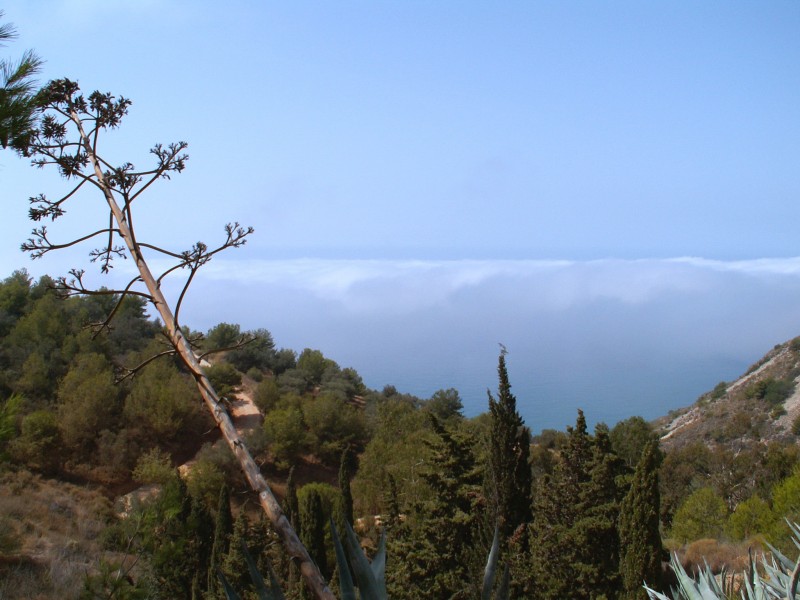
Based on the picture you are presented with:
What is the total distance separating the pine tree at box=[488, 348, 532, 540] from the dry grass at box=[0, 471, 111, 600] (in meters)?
9.29

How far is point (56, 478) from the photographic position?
28.4m

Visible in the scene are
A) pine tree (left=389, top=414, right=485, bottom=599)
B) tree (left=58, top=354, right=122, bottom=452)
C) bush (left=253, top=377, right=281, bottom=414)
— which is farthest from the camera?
bush (left=253, top=377, right=281, bottom=414)

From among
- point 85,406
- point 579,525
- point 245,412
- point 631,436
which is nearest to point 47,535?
point 85,406

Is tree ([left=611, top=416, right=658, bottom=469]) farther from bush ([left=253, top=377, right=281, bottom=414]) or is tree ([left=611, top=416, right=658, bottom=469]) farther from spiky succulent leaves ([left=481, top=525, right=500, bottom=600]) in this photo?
spiky succulent leaves ([left=481, top=525, right=500, bottom=600])

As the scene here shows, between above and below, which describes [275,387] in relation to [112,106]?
below

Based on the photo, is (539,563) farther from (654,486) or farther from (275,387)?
(275,387)

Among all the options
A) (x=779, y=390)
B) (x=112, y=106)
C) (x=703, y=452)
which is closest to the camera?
(x=112, y=106)

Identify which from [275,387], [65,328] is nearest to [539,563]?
[275,387]

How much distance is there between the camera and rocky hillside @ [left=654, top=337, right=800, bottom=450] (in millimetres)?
38594

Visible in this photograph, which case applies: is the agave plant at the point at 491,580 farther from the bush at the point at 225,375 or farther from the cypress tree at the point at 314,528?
the bush at the point at 225,375

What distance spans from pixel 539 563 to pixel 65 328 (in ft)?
105

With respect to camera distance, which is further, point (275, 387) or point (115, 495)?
point (275, 387)

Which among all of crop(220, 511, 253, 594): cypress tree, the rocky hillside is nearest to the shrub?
crop(220, 511, 253, 594): cypress tree

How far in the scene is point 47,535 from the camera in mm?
18484
